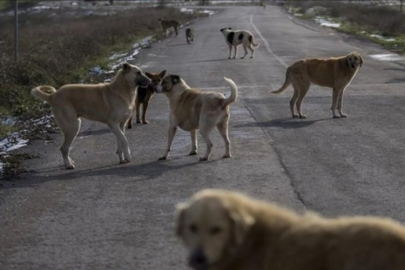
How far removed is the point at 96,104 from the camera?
41.2ft

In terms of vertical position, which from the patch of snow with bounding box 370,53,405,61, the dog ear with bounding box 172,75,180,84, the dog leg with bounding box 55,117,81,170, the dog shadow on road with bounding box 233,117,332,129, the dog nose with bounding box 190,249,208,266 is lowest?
the patch of snow with bounding box 370,53,405,61

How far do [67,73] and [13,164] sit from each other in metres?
13.6

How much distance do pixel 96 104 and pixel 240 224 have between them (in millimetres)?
7943

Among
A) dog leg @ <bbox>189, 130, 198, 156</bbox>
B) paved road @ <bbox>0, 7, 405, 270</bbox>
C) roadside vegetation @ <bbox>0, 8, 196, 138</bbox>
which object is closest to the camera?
paved road @ <bbox>0, 7, 405, 270</bbox>

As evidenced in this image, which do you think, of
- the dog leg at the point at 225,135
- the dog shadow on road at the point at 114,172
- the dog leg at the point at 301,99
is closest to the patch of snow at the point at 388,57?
the dog leg at the point at 301,99

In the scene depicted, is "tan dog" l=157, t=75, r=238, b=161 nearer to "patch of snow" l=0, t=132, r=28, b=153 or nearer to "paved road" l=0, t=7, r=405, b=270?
"paved road" l=0, t=7, r=405, b=270

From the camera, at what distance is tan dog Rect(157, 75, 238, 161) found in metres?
12.2

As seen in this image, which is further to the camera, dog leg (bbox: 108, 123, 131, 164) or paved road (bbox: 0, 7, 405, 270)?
dog leg (bbox: 108, 123, 131, 164)

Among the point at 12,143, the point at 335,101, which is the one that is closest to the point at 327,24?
the point at 335,101

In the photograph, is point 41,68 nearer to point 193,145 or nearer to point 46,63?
point 46,63

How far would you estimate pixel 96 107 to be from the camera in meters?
12.6

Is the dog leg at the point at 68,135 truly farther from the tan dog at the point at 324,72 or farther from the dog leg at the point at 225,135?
the tan dog at the point at 324,72

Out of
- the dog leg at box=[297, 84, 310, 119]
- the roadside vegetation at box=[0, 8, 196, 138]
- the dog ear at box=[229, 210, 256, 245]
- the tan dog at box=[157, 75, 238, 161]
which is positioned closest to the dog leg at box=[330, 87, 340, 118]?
the dog leg at box=[297, 84, 310, 119]

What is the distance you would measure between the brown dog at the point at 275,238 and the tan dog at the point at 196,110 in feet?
22.8
